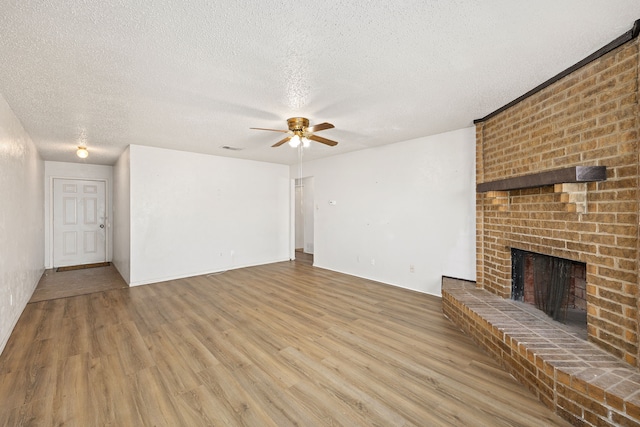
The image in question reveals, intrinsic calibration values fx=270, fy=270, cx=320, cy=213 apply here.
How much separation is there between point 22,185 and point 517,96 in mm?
5953

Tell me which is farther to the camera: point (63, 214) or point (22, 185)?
point (63, 214)

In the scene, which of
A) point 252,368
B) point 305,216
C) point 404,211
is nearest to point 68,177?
point 305,216

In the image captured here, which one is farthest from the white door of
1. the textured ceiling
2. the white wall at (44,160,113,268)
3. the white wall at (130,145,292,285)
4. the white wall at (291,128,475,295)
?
the white wall at (291,128,475,295)

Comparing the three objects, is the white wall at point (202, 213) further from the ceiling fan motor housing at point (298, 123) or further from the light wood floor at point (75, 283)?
the ceiling fan motor housing at point (298, 123)

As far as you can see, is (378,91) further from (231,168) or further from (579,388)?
(231,168)

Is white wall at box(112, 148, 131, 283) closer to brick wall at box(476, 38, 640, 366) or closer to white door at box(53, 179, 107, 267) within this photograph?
white door at box(53, 179, 107, 267)

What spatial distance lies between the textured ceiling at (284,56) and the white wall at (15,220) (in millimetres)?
345

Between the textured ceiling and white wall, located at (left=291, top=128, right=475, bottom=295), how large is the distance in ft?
2.87

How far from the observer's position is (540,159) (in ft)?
8.09

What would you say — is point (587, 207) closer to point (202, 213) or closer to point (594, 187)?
point (594, 187)

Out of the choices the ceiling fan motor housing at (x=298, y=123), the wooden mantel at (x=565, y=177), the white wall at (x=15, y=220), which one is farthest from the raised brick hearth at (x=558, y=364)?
the white wall at (x=15, y=220)

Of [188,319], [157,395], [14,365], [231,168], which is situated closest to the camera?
[157,395]

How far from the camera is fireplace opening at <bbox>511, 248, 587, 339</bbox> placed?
2309 millimetres

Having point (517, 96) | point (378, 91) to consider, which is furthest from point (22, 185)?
point (517, 96)
